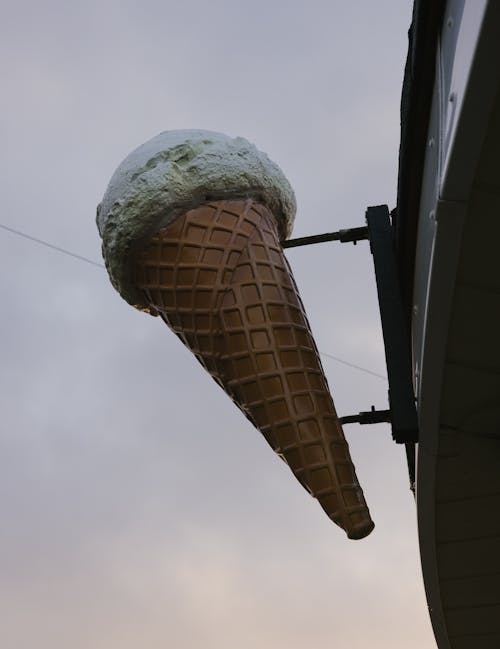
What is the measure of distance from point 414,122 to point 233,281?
0.95 metres

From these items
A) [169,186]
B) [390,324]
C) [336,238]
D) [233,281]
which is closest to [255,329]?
[233,281]

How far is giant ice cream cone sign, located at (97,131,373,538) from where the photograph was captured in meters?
3.00

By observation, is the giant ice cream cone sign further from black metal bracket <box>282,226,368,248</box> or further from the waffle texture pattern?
black metal bracket <box>282,226,368,248</box>

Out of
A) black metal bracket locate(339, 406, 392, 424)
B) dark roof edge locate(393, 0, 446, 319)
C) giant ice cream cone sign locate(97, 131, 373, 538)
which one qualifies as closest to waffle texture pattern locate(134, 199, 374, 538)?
giant ice cream cone sign locate(97, 131, 373, 538)

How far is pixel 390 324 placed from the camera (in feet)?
10.9

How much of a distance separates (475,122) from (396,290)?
1.67m

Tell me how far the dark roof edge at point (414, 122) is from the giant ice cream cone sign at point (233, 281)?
1.63ft

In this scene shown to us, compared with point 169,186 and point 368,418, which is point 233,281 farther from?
point 368,418

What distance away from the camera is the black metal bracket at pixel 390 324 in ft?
9.96

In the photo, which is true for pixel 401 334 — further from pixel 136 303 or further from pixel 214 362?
pixel 136 303

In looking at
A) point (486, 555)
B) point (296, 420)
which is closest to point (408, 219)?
point (296, 420)

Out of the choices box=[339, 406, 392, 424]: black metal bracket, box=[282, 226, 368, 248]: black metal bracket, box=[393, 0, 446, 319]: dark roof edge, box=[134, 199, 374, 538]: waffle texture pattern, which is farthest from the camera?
box=[282, 226, 368, 248]: black metal bracket

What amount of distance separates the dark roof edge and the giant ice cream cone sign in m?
0.50

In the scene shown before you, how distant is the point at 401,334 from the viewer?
328 centimetres
